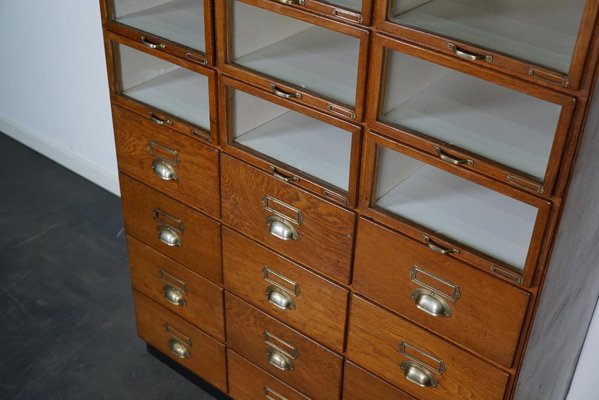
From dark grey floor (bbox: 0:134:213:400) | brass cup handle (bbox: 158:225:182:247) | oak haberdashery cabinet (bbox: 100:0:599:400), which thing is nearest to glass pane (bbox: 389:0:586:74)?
oak haberdashery cabinet (bbox: 100:0:599:400)

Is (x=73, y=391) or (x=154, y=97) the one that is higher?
(x=154, y=97)

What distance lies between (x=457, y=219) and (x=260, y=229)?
56 centimetres

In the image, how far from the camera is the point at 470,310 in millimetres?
1703

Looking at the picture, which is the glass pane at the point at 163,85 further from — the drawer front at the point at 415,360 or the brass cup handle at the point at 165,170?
the drawer front at the point at 415,360

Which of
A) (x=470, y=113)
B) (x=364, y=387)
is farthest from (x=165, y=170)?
(x=470, y=113)

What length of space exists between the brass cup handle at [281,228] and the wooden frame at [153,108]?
0.24m

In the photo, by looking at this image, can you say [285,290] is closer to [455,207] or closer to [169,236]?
[169,236]

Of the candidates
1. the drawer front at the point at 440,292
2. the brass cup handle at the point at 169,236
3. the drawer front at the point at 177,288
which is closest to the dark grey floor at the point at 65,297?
the drawer front at the point at 177,288

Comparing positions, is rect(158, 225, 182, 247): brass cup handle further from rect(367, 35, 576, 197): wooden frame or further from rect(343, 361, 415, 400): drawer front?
rect(367, 35, 576, 197): wooden frame

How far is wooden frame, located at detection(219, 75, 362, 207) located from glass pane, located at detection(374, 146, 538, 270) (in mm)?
58

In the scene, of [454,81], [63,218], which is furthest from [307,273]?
[63,218]

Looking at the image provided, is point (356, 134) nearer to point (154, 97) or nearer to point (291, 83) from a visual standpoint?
point (291, 83)

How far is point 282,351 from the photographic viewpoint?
2215mm

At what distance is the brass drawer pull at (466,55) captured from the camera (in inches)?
55.9
